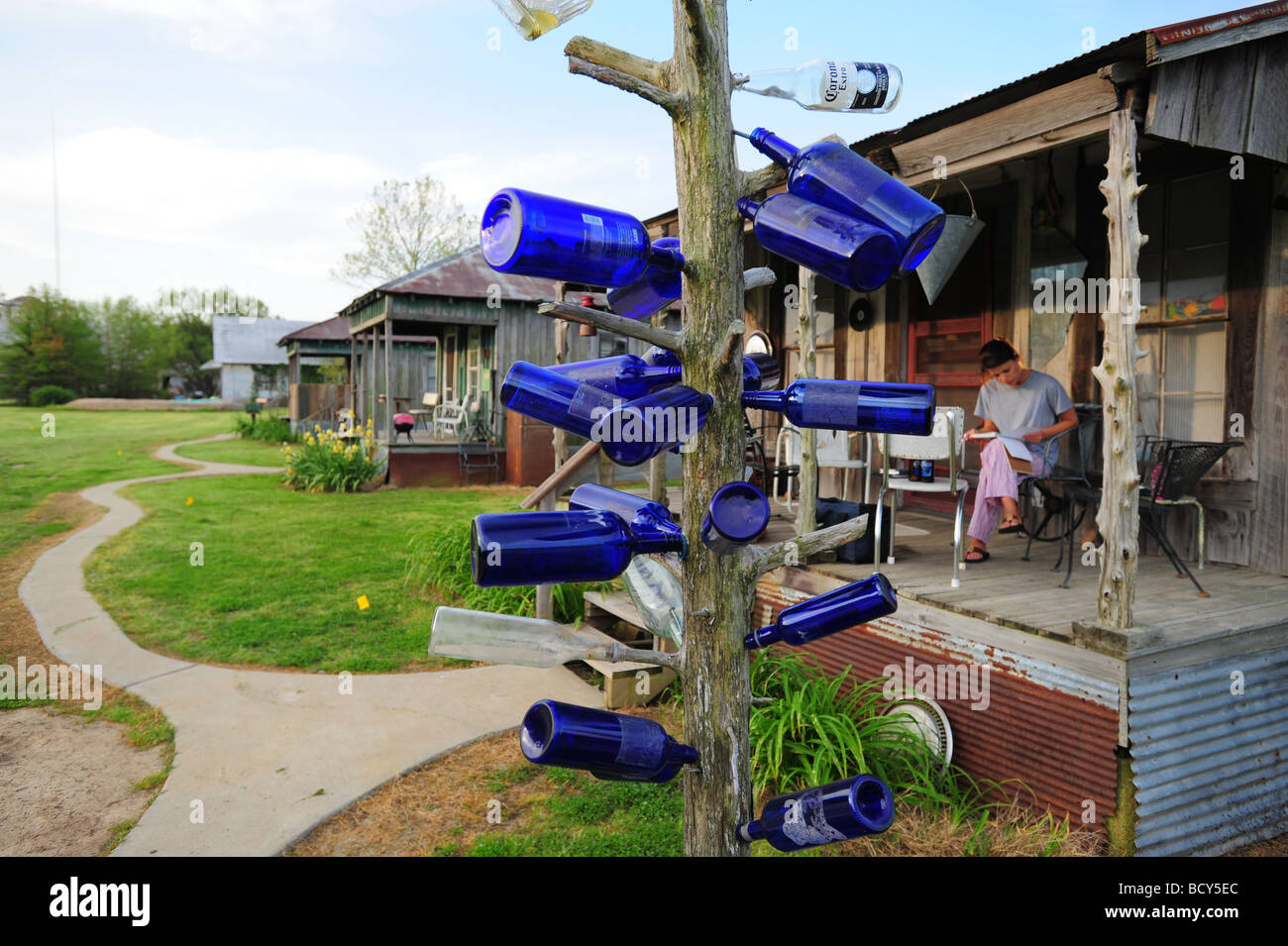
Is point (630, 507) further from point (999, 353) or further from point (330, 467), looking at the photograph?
point (330, 467)

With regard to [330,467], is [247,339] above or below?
above

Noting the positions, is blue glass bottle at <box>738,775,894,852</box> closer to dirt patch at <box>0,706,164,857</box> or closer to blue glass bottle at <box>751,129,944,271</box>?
blue glass bottle at <box>751,129,944,271</box>

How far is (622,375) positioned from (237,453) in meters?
21.9

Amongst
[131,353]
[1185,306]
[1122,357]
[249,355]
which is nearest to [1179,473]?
[1185,306]

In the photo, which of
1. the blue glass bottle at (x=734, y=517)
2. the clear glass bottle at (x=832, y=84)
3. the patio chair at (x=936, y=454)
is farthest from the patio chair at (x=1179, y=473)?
the blue glass bottle at (x=734, y=517)

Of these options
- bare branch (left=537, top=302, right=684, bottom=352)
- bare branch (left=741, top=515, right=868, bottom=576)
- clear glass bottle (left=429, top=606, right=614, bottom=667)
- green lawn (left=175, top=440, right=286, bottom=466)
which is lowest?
green lawn (left=175, top=440, right=286, bottom=466)

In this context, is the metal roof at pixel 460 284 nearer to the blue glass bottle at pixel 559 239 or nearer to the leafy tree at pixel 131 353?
the blue glass bottle at pixel 559 239

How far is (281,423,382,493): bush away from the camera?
45.1 ft

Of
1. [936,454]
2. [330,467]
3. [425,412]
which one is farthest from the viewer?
[425,412]

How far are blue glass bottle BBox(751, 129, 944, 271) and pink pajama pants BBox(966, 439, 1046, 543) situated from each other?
4097 millimetres

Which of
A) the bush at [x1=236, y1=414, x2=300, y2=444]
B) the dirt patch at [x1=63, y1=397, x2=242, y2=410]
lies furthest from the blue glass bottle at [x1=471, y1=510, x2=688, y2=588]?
the dirt patch at [x1=63, y1=397, x2=242, y2=410]

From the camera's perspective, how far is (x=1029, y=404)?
5.30 meters

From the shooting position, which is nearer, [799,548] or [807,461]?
[799,548]

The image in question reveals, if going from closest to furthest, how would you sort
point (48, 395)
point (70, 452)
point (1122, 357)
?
point (1122, 357)
point (70, 452)
point (48, 395)
